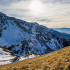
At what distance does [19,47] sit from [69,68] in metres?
171

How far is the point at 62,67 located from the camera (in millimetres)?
9141

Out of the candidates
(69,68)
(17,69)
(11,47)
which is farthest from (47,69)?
(11,47)

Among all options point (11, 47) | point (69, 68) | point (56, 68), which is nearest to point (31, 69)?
point (56, 68)

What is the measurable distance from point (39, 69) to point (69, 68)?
3.18m

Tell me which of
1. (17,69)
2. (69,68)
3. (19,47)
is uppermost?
(69,68)

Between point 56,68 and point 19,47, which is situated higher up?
point 56,68

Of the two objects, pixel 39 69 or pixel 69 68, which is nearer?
pixel 69 68

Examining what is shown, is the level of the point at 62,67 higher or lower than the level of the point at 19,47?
higher

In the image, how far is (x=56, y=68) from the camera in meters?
9.09

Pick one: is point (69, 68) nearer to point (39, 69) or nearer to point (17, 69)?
point (39, 69)

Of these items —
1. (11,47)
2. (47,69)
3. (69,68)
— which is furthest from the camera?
(11,47)

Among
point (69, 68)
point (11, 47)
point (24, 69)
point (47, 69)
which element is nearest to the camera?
point (69, 68)

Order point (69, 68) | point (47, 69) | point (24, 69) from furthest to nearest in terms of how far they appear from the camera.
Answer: point (24, 69), point (47, 69), point (69, 68)

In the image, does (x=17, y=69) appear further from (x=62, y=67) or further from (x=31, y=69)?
(x=62, y=67)
